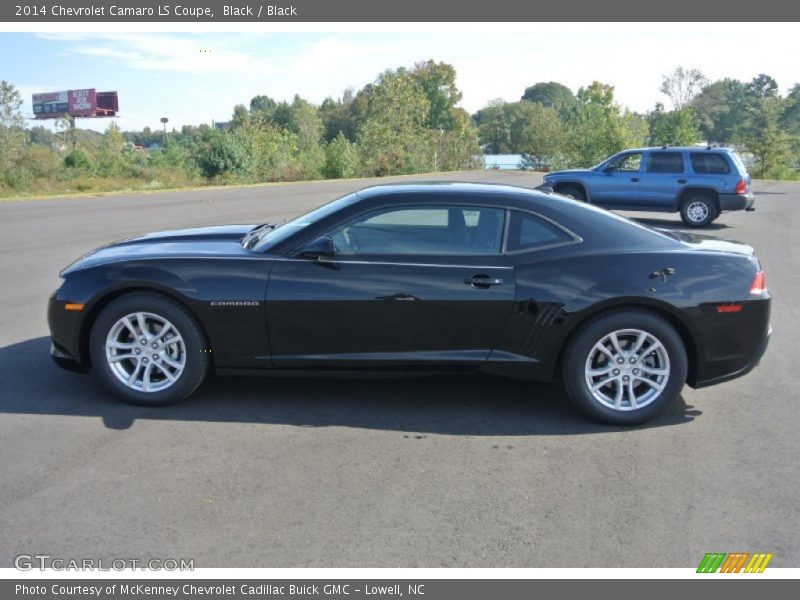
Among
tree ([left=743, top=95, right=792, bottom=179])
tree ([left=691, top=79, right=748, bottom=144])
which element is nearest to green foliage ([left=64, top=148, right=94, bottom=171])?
tree ([left=743, top=95, right=792, bottom=179])

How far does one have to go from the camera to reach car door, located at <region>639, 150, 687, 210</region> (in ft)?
57.2

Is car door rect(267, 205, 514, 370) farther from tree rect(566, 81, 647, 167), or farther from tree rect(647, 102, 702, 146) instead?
tree rect(647, 102, 702, 146)

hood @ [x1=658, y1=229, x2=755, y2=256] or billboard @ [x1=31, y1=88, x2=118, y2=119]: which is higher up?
billboard @ [x1=31, y1=88, x2=118, y2=119]

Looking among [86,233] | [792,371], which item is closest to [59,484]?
[792,371]

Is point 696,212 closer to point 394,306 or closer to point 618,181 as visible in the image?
point 618,181

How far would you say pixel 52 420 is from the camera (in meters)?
4.86

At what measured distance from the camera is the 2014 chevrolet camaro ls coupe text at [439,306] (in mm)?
4855

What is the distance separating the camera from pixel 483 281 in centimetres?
486

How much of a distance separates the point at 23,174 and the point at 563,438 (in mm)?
Result: 32790

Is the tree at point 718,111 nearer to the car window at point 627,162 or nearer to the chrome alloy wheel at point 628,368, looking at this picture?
the car window at point 627,162

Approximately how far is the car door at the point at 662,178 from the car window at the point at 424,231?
13.8 meters

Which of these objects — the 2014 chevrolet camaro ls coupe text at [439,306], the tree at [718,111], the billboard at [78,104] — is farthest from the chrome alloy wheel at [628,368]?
the billboard at [78,104]

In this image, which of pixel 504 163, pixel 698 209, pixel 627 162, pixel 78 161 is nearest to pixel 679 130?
pixel 504 163
